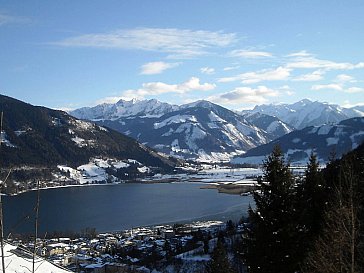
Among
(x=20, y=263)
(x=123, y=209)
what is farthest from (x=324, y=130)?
(x=20, y=263)

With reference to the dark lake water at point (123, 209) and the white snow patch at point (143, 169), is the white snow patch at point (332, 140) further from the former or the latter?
the dark lake water at point (123, 209)

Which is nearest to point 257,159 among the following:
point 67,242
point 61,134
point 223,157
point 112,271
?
point 223,157

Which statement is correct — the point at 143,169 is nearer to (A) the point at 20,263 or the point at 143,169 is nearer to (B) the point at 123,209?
(B) the point at 123,209

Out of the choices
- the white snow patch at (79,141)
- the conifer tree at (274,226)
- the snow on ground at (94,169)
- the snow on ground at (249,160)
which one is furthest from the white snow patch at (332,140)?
the conifer tree at (274,226)

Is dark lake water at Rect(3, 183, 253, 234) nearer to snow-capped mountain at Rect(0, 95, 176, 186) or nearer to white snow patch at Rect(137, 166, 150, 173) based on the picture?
snow-capped mountain at Rect(0, 95, 176, 186)

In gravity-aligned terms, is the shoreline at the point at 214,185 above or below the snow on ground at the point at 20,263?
below

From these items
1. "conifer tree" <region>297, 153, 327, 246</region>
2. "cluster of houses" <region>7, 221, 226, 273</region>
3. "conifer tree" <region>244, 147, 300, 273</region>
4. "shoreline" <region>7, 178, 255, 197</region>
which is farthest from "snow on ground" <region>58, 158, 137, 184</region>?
"conifer tree" <region>244, 147, 300, 273</region>
